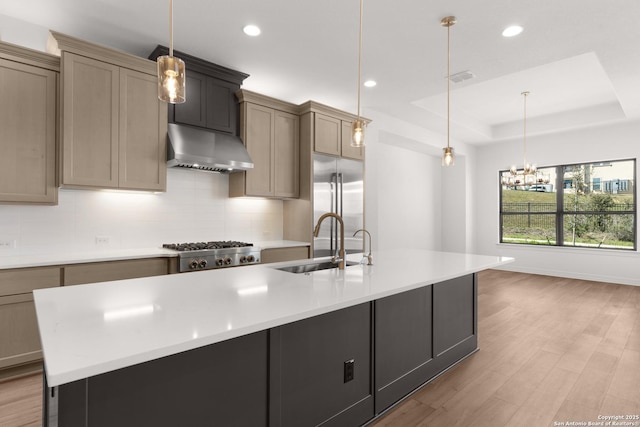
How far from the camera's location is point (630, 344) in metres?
3.35

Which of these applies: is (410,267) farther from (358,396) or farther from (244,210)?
(244,210)

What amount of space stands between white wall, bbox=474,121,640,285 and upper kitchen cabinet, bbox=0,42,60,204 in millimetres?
7774

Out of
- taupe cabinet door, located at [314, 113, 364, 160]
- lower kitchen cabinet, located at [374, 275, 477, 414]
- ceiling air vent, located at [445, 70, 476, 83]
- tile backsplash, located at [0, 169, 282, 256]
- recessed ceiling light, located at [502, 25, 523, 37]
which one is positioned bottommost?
lower kitchen cabinet, located at [374, 275, 477, 414]

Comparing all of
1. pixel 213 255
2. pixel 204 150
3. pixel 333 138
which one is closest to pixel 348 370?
pixel 213 255

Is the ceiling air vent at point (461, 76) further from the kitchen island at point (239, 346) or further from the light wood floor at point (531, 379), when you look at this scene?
the light wood floor at point (531, 379)

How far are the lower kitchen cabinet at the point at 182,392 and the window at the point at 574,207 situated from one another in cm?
561

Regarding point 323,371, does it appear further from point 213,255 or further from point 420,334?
point 213,255

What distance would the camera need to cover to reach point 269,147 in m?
4.27

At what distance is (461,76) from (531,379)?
3.22 meters

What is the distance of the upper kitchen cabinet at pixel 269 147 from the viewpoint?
4.06 m

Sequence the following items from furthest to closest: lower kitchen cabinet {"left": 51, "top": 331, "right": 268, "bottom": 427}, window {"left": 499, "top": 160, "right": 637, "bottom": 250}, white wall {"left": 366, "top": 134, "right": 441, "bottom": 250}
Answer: white wall {"left": 366, "top": 134, "right": 441, "bottom": 250} → window {"left": 499, "top": 160, "right": 637, "bottom": 250} → lower kitchen cabinet {"left": 51, "top": 331, "right": 268, "bottom": 427}

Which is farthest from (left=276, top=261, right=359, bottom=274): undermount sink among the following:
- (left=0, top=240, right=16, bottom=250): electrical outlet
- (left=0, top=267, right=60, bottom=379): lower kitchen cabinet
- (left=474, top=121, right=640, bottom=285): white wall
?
(left=474, top=121, right=640, bottom=285): white wall

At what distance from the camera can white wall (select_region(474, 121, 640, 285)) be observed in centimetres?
609

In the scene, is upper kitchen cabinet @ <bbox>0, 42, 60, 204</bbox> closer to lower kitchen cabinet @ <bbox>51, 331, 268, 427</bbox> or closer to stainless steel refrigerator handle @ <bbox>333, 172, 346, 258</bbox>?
lower kitchen cabinet @ <bbox>51, 331, 268, 427</bbox>
